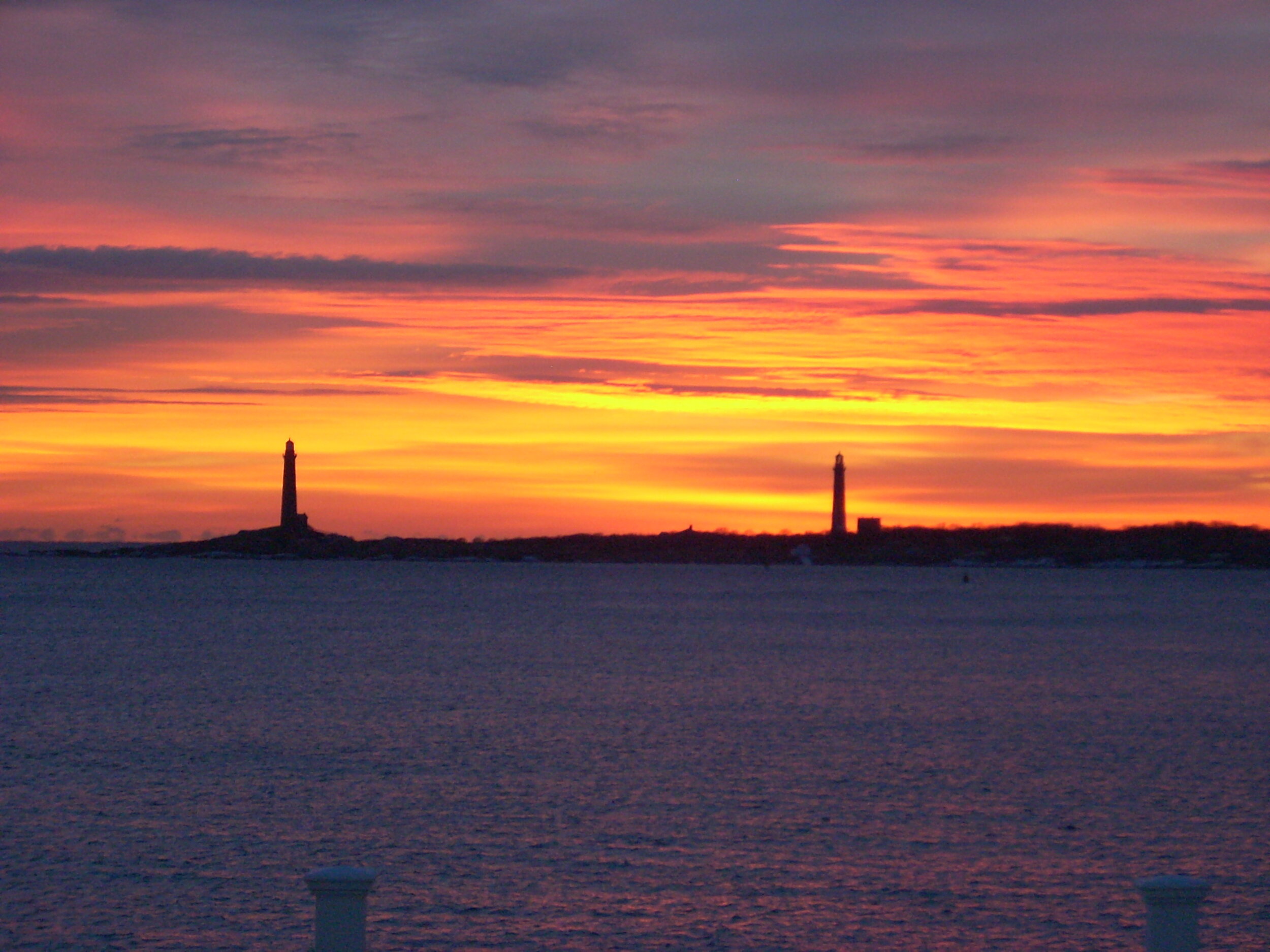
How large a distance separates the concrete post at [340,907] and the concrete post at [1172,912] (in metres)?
4.61

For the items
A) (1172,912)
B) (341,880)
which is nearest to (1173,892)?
(1172,912)

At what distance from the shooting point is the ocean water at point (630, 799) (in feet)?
51.1

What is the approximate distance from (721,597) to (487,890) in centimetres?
14283

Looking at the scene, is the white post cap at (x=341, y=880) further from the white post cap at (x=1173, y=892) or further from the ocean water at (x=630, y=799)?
the ocean water at (x=630, y=799)

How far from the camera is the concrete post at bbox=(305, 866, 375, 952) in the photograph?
331 inches

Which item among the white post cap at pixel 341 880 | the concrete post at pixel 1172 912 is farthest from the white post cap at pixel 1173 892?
the white post cap at pixel 341 880

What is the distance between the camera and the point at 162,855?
18.8 m

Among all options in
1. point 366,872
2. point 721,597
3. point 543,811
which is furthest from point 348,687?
point 721,597

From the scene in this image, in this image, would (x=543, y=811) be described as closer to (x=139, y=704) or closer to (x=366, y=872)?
(x=366, y=872)

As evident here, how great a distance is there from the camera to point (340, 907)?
8.51 m

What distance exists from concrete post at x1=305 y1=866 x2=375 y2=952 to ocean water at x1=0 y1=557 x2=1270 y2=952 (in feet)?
20.5

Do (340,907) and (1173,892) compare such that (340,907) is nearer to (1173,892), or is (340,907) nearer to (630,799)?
(1173,892)

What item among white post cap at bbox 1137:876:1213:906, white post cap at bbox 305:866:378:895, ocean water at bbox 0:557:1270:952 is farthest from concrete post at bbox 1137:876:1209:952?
ocean water at bbox 0:557:1270:952

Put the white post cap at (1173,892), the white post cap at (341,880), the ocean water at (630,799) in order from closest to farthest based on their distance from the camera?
the white post cap at (1173,892) < the white post cap at (341,880) < the ocean water at (630,799)
